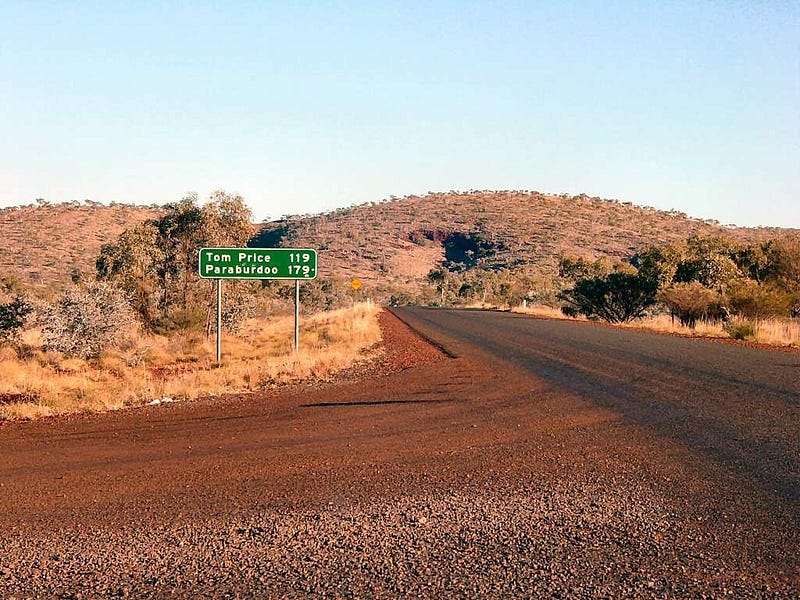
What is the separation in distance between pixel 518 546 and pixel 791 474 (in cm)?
360

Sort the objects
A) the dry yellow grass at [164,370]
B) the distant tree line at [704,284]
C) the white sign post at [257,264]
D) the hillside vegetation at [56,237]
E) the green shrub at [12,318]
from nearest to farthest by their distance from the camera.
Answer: the dry yellow grass at [164,370]
the white sign post at [257,264]
the green shrub at [12,318]
the distant tree line at [704,284]
the hillside vegetation at [56,237]

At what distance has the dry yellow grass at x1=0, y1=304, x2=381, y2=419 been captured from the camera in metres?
13.1

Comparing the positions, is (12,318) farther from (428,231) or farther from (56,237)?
(428,231)

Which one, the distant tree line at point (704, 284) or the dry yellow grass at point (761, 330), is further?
the distant tree line at point (704, 284)

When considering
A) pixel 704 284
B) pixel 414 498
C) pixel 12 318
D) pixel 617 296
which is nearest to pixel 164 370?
pixel 12 318

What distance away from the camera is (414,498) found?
251 inches

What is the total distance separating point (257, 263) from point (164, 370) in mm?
4369

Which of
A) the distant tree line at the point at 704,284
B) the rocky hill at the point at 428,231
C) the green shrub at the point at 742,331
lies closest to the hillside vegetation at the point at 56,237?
the rocky hill at the point at 428,231

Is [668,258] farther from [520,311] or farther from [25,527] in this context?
[25,527]

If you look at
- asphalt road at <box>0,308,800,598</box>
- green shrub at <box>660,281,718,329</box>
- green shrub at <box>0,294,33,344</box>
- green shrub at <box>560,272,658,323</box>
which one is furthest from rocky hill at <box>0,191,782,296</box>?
asphalt road at <box>0,308,800,598</box>

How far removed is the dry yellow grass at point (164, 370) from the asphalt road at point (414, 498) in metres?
1.29

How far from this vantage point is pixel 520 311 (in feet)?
179

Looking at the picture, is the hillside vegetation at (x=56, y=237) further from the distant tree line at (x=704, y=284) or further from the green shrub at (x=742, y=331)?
the green shrub at (x=742, y=331)

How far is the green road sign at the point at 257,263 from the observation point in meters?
21.5
